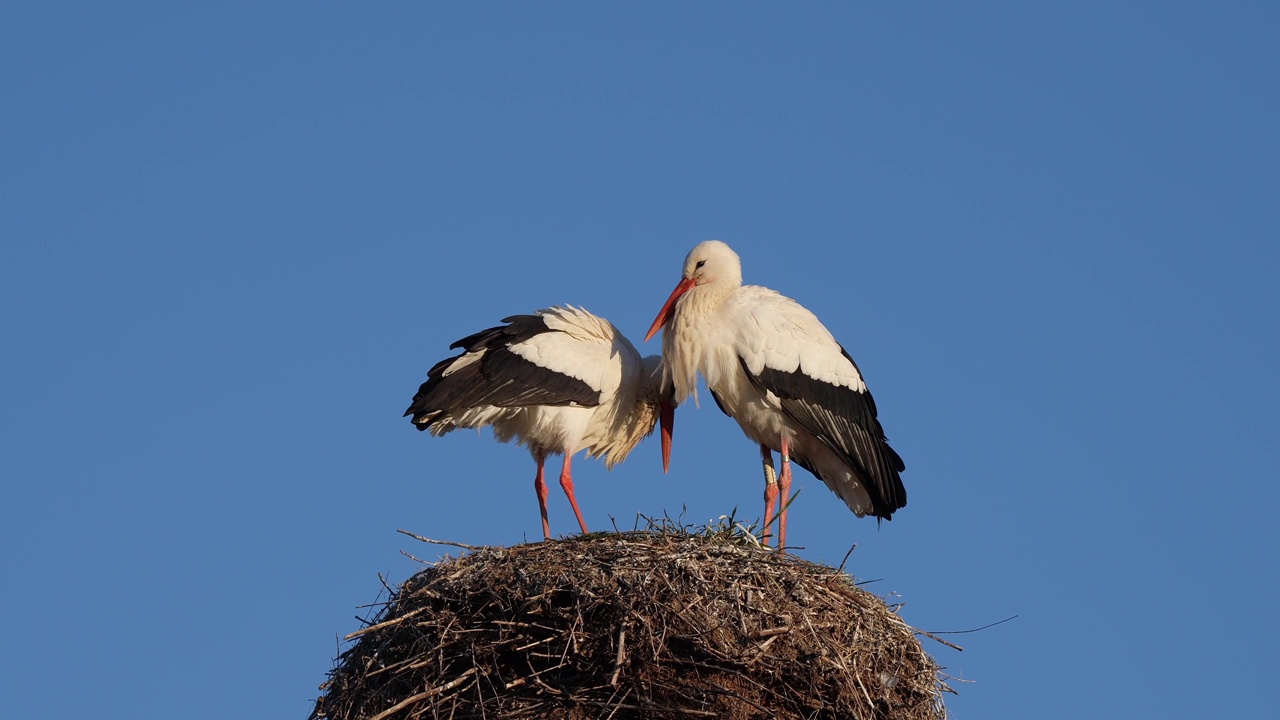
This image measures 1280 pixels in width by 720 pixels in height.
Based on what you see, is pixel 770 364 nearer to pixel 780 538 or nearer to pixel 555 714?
pixel 780 538

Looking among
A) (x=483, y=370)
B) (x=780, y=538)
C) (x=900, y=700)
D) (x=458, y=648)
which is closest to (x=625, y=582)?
(x=458, y=648)

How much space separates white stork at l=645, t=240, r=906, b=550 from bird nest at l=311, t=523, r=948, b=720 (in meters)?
1.97

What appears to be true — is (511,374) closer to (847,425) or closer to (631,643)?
(847,425)

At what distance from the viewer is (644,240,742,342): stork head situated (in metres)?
10.3

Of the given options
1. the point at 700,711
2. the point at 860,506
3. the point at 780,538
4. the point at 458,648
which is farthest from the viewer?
the point at 860,506

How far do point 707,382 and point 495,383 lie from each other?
1.30m

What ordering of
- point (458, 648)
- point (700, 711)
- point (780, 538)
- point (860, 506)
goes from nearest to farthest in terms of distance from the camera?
point (700, 711) → point (458, 648) → point (780, 538) → point (860, 506)

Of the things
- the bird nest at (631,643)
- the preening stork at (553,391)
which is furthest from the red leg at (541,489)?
the bird nest at (631,643)

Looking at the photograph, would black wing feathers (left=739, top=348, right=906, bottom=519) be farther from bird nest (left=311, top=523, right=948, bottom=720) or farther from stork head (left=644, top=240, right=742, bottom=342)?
bird nest (left=311, top=523, right=948, bottom=720)

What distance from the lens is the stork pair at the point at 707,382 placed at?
32.2ft

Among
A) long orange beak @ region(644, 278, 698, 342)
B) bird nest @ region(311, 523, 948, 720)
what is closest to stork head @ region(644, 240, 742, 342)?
long orange beak @ region(644, 278, 698, 342)

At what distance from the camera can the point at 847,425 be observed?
9.98 m

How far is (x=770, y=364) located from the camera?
973 cm

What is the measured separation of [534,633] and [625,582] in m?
0.47
